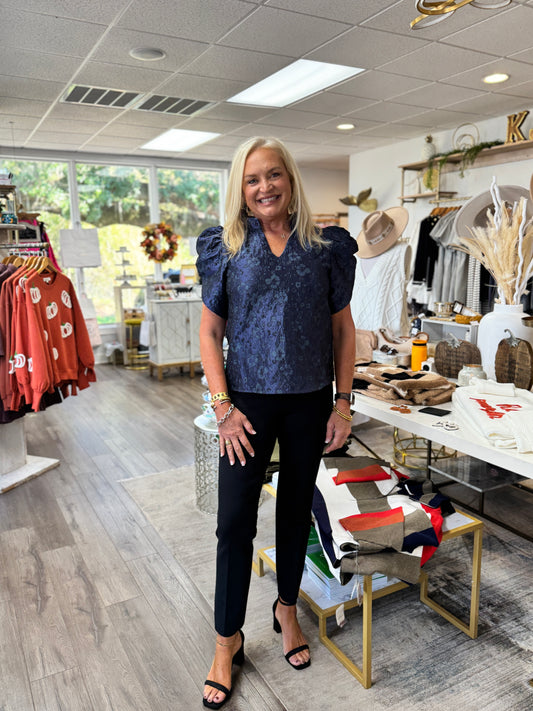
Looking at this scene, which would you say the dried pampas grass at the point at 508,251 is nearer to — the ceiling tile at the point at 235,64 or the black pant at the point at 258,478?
the black pant at the point at 258,478

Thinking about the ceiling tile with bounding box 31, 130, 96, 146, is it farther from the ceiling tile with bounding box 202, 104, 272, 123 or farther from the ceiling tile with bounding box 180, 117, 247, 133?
the ceiling tile with bounding box 202, 104, 272, 123

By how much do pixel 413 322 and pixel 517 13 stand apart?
2.27 metres

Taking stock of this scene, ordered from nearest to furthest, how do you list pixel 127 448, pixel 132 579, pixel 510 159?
pixel 132 579
pixel 127 448
pixel 510 159

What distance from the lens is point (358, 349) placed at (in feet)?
9.43

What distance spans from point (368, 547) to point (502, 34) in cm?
308

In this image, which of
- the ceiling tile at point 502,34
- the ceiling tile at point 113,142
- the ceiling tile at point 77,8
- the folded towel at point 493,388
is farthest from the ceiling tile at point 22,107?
the folded towel at point 493,388

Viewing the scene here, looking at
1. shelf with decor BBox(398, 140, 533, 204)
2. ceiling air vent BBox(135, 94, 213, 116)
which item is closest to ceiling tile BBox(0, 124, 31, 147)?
ceiling air vent BBox(135, 94, 213, 116)

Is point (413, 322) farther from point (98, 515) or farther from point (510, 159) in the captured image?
point (98, 515)

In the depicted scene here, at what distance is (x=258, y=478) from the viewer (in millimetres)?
1533

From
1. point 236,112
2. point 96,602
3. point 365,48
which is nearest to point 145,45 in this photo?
point 365,48

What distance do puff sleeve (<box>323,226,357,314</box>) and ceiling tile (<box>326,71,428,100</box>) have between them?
2.81 metres

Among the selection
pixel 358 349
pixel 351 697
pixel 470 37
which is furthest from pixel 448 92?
pixel 351 697

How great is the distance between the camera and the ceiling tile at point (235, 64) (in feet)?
11.2

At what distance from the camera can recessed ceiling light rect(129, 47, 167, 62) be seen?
10.9 feet
